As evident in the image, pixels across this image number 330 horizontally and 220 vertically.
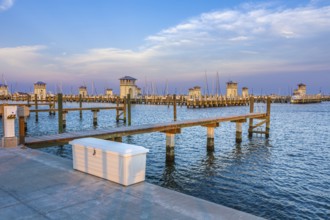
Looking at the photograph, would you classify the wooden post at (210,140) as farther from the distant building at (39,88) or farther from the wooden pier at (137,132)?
the distant building at (39,88)

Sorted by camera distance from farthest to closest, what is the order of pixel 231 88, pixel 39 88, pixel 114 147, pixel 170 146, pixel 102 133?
pixel 231 88 → pixel 39 88 → pixel 170 146 → pixel 102 133 → pixel 114 147

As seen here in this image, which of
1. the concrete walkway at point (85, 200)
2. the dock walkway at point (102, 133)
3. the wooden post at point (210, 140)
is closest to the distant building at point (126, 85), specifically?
the wooden post at point (210, 140)

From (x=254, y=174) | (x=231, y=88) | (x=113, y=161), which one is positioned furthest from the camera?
(x=231, y=88)

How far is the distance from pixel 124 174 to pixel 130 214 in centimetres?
160

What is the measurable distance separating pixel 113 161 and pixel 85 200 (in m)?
1.29

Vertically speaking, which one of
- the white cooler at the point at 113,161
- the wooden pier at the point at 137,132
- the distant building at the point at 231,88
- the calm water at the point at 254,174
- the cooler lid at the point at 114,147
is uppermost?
the distant building at the point at 231,88

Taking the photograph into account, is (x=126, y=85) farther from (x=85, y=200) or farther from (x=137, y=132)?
(x=85, y=200)

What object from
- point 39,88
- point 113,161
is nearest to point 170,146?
point 113,161

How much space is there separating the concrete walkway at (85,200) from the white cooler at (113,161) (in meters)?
0.19

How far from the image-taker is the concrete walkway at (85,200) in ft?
15.0

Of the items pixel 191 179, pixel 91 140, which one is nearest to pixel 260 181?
pixel 191 179

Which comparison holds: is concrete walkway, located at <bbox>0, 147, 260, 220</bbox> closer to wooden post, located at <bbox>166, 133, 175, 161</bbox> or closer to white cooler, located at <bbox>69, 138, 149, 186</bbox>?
white cooler, located at <bbox>69, 138, 149, 186</bbox>

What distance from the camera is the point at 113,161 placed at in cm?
637

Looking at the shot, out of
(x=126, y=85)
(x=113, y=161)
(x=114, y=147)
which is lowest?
(x=113, y=161)
